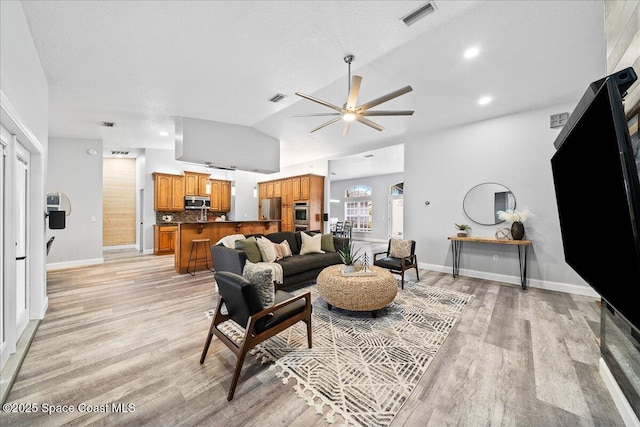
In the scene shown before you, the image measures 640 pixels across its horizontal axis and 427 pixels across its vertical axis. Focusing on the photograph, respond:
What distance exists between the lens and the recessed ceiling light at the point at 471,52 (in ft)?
8.95

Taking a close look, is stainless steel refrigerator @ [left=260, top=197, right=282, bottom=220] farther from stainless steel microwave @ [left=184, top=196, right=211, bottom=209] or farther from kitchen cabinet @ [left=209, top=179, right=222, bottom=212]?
stainless steel microwave @ [left=184, top=196, right=211, bottom=209]

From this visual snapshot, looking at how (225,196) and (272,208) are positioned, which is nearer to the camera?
(272,208)

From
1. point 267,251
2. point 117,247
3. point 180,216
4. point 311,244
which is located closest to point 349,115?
point 267,251

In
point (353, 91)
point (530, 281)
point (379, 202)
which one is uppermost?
point (353, 91)

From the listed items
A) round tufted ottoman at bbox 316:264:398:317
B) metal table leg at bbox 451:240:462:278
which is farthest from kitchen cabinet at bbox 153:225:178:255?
metal table leg at bbox 451:240:462:278

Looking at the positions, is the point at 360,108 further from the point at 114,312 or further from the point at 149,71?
the point at 114,312

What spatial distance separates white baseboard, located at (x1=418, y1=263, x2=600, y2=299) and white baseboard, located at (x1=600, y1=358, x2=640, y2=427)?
1.96 meters

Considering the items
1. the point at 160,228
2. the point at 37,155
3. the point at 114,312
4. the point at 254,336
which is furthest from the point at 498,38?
the point at 160,228

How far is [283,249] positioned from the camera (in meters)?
4.28

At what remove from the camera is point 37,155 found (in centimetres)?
287

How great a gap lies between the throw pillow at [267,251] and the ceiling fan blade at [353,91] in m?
2.37

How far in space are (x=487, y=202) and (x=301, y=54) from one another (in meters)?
4.22

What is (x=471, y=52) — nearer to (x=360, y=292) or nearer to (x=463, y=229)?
(x=360, y=292)

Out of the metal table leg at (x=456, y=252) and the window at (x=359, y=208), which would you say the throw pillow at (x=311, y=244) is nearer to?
the metal table leg at (x=456, y=252)
